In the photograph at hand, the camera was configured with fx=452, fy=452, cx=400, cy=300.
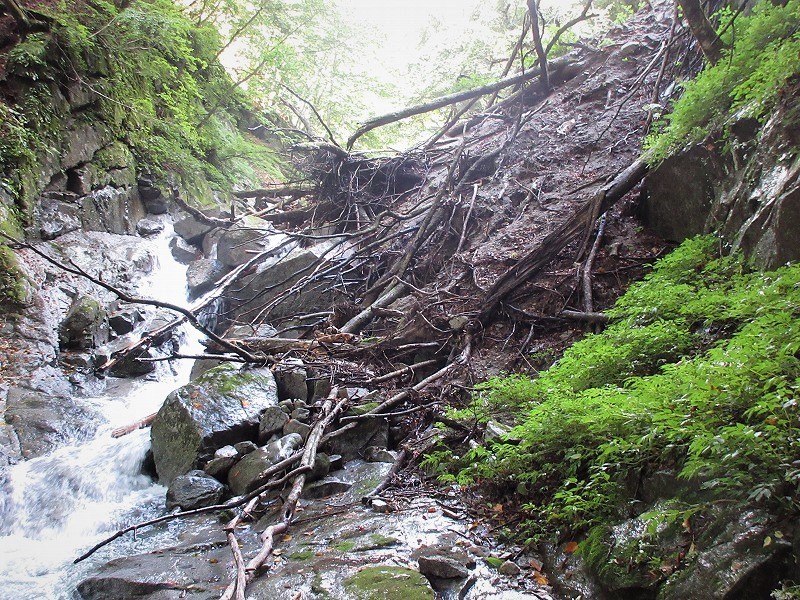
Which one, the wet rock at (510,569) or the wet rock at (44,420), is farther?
the wet rock at (44,420)

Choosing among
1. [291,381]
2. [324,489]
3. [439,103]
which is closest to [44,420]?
[291,381]

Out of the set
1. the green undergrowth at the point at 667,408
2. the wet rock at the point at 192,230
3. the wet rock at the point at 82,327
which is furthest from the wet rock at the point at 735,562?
the wet rock at the point at 192,230

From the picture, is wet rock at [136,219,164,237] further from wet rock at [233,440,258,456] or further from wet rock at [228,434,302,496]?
wet rock at [228,434,302,496]

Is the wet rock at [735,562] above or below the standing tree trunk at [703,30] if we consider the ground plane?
below

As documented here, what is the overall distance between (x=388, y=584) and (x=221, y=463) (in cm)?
282

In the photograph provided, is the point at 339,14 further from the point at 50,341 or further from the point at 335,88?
the point at 50,341

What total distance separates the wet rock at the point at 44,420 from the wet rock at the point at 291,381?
2.83m

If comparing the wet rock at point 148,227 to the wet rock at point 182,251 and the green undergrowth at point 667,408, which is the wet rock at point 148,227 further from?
the green undergrowth at point 667,408

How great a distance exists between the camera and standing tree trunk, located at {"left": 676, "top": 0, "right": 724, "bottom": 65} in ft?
16.2

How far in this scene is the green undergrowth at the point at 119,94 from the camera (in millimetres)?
8656

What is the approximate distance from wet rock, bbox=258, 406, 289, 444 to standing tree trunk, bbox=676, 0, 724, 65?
630 cm

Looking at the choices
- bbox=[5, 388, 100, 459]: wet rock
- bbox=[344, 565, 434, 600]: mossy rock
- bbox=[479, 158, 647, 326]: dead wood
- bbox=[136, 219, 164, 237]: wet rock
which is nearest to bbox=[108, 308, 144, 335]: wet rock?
bbox=[5, 388, 100, 459]: wet rock

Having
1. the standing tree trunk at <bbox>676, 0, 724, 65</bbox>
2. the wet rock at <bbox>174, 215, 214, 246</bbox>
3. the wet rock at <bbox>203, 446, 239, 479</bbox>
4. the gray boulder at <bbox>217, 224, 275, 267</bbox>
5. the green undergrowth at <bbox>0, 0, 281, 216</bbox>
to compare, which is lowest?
the wet rock at <bbox>203, 446, 239, 479</bbox>

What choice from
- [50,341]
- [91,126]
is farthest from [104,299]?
[91,126]
